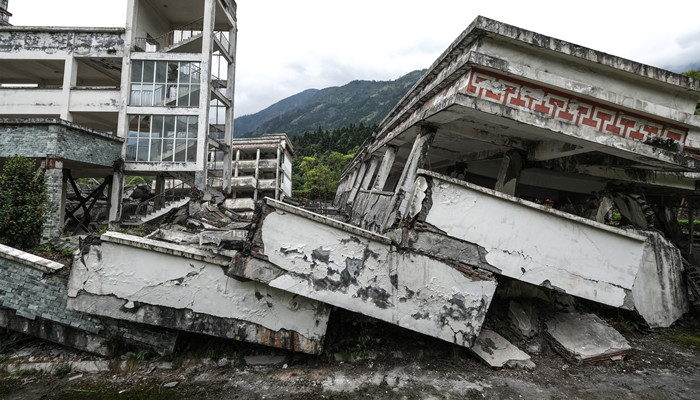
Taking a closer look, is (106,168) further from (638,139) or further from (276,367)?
(638,139)

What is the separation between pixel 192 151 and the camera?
467 inches

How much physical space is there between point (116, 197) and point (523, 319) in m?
12.6

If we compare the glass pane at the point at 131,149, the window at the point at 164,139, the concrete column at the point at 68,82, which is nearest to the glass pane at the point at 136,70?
the window at the point at 164,139

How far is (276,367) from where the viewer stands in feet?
12.6

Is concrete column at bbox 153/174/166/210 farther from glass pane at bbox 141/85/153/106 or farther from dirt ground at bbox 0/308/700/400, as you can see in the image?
dirt ground at bbox 0/308/700/400

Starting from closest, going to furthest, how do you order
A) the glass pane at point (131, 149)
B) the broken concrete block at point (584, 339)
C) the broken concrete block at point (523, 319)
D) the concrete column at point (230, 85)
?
1. the broken concrete block at point (584, 339)
2. the broken concrete block at point (523, 319)
3. the glass pane at point (131, 149)
4. the concrete column at point (230, 85)

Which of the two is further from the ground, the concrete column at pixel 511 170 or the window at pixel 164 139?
the window at pixel 164 139

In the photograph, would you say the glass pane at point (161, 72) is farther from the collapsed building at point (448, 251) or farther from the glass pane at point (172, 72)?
the collapsed building at point (448, 251)

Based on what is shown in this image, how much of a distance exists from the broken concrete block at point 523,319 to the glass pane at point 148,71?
45.1ft

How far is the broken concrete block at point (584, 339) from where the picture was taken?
163 inches

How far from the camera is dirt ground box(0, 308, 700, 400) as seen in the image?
11.2 ft

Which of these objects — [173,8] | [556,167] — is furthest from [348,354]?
[173,8]

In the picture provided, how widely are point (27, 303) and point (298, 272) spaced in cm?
373

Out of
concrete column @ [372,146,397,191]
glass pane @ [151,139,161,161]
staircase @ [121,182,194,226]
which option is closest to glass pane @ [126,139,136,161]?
glass pane @ [151,139,161,161]
